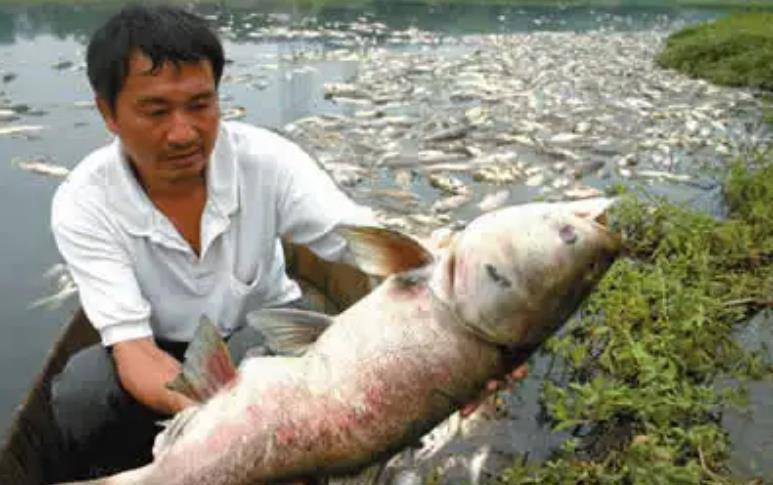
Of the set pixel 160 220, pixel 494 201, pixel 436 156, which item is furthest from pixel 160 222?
pixel 436 156

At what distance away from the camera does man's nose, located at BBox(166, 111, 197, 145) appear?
104 inches

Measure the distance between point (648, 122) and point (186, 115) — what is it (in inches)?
334

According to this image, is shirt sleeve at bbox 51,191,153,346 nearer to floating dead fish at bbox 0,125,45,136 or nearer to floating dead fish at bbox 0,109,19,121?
floating dead fish at bbox 0,125,45,136

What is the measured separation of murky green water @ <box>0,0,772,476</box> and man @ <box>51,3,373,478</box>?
4.50 feet

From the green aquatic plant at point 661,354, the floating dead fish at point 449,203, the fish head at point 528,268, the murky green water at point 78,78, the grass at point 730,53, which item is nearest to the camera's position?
the fish head at point 528,268

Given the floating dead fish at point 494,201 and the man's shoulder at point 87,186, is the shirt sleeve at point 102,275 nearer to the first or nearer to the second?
the man's shoulder at point 87,186

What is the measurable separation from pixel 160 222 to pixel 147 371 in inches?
23.1

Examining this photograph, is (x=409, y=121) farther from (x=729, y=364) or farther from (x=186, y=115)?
(x=186, y=115)

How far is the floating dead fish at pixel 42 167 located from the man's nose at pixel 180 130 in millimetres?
5477

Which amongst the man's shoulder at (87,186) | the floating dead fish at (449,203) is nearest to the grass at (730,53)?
the floating dead fish at (449,203)

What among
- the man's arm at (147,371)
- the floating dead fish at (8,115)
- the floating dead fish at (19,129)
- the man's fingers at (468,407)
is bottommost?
the floating dead fish at (8,115)

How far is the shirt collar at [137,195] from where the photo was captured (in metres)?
2.95

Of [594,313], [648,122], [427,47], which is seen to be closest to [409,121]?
[648,122]

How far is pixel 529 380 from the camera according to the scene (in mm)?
4223
